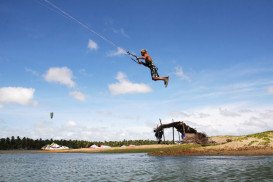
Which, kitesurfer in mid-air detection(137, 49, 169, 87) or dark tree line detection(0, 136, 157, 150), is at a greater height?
kitesurfer in mid-air detection(137, 49, 169, 87)

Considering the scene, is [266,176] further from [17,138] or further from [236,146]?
[17,138]

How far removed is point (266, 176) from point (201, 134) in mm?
44290

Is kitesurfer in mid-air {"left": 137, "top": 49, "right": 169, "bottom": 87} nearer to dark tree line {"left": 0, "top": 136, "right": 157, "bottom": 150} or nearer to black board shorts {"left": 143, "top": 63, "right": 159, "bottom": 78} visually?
black board shorts {"left": 143, "top": 63, "right": 159, "bottom": 78}

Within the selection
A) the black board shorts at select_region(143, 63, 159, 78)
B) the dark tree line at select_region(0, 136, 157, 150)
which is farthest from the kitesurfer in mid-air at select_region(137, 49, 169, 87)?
the dark tree line at select_region(0, 136, 157, 150)

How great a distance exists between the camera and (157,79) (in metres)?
27.5

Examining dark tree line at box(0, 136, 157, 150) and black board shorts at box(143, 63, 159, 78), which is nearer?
black board shorts at box(143, 63, 159, 78)

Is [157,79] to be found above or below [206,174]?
above

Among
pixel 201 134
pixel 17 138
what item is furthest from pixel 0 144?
pixel 201 134

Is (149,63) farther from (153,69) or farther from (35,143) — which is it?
(35,143)

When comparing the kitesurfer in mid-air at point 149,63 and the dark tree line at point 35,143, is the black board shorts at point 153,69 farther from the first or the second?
the dark tree line at point 35,143

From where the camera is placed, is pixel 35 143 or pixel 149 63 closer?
pixel 149 63

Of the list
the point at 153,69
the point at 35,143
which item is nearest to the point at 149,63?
the point at 153,69

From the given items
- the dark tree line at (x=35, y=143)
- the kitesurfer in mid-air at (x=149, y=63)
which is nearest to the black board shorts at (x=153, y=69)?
the kitesurfer in mid-air at (x=149, y=63)

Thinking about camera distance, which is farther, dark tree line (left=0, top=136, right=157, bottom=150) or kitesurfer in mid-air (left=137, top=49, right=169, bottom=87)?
dark tree line (left=0, top=136, right=157, bottom=150)
